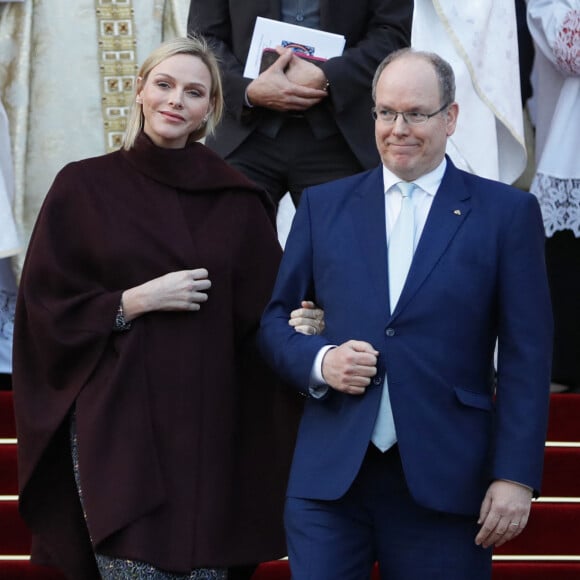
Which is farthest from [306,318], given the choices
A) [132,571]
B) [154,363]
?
[132,571]

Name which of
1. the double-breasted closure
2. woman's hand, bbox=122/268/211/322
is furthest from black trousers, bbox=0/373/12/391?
woman's hand, bbox=122/268/211/322

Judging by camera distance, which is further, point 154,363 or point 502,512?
point 154,363

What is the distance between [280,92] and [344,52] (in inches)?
11.0

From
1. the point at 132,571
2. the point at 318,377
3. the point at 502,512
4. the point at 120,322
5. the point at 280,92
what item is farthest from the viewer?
the point at 280,92

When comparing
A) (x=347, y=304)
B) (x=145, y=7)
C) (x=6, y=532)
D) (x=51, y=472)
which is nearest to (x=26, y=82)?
(x=145, y=7)

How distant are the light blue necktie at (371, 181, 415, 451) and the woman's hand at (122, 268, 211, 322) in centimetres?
58

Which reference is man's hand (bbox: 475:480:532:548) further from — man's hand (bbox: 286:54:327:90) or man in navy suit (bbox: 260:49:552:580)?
man's hand (bbox: 286:54:327:90)

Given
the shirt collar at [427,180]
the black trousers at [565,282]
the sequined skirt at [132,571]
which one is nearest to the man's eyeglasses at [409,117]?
the shirt collar at [427,180]

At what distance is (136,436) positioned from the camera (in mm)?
3639

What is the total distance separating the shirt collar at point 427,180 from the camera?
3.38m

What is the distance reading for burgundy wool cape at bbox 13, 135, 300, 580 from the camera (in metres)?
3.63

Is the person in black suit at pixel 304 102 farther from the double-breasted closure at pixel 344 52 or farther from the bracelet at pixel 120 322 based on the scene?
the bracelet at pixel 120 322

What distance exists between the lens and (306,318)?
3.44 meters

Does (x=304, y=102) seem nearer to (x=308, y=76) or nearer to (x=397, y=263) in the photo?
(x=308, y=76)
